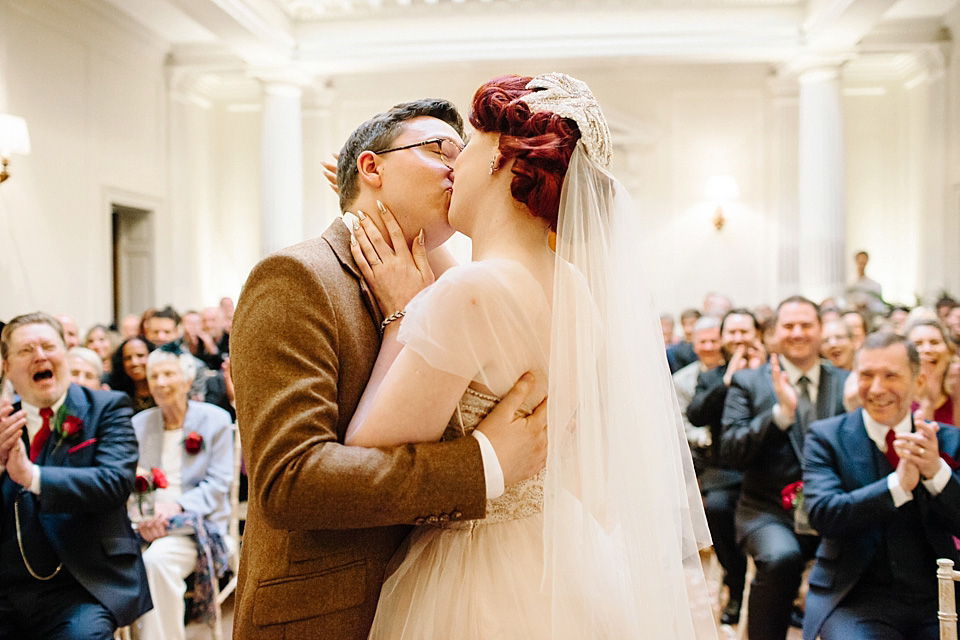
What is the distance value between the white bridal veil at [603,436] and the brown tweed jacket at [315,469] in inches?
8.4

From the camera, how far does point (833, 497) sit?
108 inches

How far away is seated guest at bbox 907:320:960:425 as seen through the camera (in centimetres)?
366

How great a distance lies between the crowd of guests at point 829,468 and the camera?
2.62 m

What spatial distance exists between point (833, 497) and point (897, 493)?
0.21 metres

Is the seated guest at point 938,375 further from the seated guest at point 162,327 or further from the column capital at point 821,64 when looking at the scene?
the column capital at point 821,64

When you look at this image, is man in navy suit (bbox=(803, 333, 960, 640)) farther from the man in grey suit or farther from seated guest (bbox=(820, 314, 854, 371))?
seated guest (bbox=(820, 314, 854, 371))

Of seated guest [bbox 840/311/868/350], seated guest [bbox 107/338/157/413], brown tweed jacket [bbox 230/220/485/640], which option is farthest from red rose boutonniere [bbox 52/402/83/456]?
seated guest [bbox 840/311/868/350]

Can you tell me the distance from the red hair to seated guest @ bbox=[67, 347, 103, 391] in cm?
364

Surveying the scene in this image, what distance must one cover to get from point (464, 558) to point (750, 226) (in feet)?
32.7

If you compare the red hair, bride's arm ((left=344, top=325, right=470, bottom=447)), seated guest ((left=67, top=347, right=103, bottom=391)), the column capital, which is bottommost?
seated guest ((left=67, top=347, right=103, bottom=391))

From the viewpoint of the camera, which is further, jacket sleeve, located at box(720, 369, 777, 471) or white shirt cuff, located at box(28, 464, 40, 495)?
jacket sleeve, located at box(720, 369, 777, 471)

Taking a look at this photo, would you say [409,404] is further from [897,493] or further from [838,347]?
[838,347]

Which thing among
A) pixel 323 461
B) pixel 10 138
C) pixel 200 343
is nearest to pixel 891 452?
pixel 323 461

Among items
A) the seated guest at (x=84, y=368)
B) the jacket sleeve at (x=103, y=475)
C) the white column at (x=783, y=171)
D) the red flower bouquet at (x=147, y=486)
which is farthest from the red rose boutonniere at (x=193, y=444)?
the white column at (x=783, y=171)
